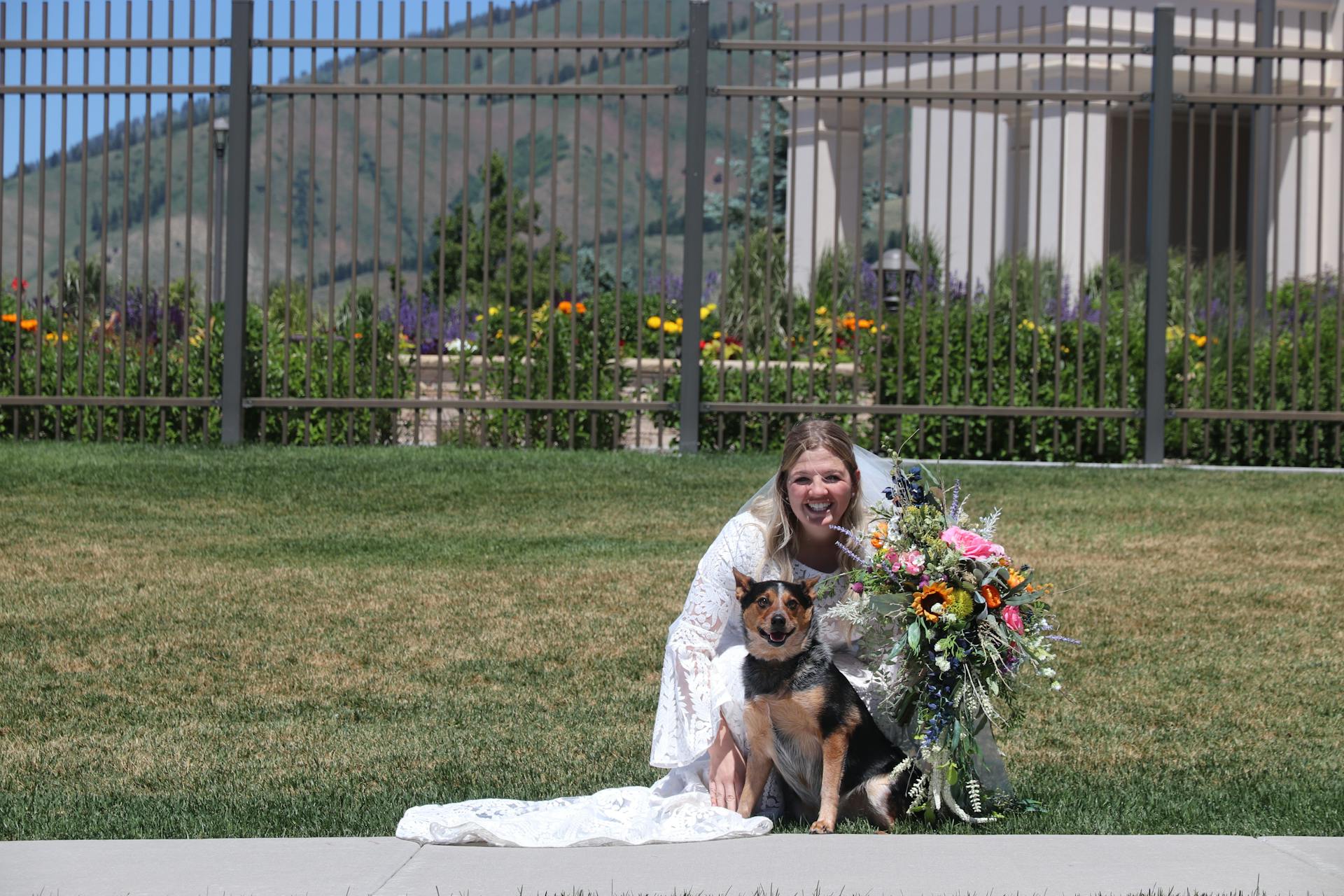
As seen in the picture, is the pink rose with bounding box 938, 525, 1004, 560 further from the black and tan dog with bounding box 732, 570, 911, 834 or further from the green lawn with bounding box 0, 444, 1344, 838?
the green lawn with bounding box 0, 444, 1344, 838

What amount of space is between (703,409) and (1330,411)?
13.8 ft

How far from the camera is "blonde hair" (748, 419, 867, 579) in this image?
→ 453cm

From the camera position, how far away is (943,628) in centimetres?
430

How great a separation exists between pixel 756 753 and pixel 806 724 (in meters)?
0.18

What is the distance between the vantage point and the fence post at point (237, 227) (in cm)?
1130

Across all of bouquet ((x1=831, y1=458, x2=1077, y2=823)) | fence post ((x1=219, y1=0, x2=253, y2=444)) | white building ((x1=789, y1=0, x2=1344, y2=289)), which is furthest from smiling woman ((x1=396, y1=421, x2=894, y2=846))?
white building ((x1=789, y1=0, x2=1344, y2=289))

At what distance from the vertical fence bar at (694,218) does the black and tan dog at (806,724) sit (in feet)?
22.3

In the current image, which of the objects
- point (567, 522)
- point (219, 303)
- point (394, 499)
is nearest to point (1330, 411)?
point (567, 522)

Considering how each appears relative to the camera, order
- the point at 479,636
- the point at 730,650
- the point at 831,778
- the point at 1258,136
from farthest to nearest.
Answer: the point at 1258,136
the point at 479,636
the point at 730,650
the point at 831,778

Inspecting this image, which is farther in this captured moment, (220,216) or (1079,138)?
(1079,138)

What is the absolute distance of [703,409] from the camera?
37.2 feet

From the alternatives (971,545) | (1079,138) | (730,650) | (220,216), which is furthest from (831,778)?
(1079,138)

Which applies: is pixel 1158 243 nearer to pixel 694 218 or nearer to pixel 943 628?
pixel 694 218

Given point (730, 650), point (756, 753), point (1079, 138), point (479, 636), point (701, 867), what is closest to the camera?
point (701, 867)
